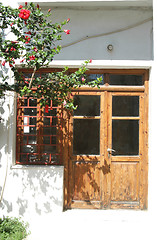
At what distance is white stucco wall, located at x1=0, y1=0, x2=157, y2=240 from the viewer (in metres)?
4.29

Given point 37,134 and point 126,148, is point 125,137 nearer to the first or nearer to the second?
point 126,148

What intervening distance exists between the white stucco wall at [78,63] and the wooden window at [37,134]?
17 cm

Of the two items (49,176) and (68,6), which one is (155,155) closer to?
(49,176)

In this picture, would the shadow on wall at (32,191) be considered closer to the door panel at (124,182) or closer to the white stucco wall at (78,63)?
the white stucco wall at (78,63)

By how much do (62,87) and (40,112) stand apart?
1.07 m

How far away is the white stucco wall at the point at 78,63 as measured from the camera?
14.1 ft

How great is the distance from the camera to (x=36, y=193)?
4.30m

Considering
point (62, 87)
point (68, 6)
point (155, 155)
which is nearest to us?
point (62, 87)

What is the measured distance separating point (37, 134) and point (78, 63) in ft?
5.07

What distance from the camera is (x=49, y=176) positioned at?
169 inches

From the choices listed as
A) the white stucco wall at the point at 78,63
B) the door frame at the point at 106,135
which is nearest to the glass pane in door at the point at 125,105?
the door frame at the point at 106,135

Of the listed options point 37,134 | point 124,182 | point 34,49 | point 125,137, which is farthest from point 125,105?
point 34,49

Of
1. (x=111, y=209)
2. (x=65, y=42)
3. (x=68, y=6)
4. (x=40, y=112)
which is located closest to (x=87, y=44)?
(x=65, y=42)

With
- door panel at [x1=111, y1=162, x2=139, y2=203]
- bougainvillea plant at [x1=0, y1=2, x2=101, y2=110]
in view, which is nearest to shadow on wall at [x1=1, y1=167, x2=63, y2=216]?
door panel at [x1=111, y1=162, x2=139, y2=203]
